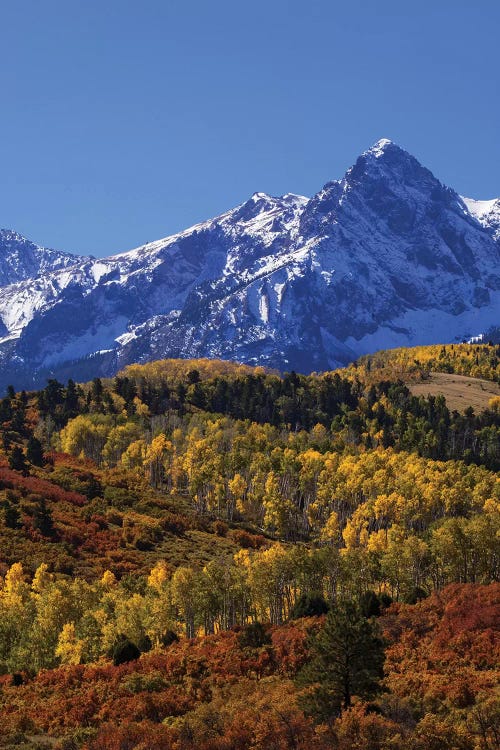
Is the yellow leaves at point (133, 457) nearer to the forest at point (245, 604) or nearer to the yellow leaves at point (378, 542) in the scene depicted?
the forest at point (245, 604)

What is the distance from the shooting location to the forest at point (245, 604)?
53.8 metres

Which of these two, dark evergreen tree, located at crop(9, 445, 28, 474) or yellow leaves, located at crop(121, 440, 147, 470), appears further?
yellow leaves, located at crop(121, 440, 147, 470)

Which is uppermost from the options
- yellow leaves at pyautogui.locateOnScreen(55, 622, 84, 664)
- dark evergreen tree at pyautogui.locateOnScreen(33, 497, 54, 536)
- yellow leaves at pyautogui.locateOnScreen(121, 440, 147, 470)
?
yellow leaves at pyautogui.locateOnScreen(121, 440, 147, 470)

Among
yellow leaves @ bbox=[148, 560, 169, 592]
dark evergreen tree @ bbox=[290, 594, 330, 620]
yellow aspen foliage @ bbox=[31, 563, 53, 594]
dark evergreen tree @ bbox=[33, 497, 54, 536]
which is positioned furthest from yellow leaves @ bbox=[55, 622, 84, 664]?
dark evergreen tree @ bbox=[33, 497, 54, 536]

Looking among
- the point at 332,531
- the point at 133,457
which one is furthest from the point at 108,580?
the point at 133,457

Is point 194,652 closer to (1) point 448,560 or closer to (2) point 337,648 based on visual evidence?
(2) point 337,648

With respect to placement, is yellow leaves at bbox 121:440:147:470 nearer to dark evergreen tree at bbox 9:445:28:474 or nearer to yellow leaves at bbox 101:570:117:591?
dark evergreen tree at bbox 9:445:28:474

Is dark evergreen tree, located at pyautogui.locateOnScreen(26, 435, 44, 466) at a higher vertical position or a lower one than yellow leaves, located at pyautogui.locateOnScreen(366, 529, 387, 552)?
higher

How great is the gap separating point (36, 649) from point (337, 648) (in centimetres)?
4061

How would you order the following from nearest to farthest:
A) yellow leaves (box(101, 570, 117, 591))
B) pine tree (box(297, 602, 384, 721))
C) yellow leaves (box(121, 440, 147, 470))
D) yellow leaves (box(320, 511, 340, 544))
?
pine tree (box(297, 602, 384, 721)) → yellow leaves (box(101, 570, 117, 591)) → yellow leaves (box(320, 511, 340, 544)) → yellow leaves (box(121, 440, 147, 470))

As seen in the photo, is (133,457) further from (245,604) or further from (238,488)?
(245,604)

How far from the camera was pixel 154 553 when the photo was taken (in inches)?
5295

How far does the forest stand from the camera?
53.8 meters

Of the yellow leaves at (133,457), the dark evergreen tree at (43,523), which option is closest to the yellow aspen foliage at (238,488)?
the yellow leaves at (133,457)
